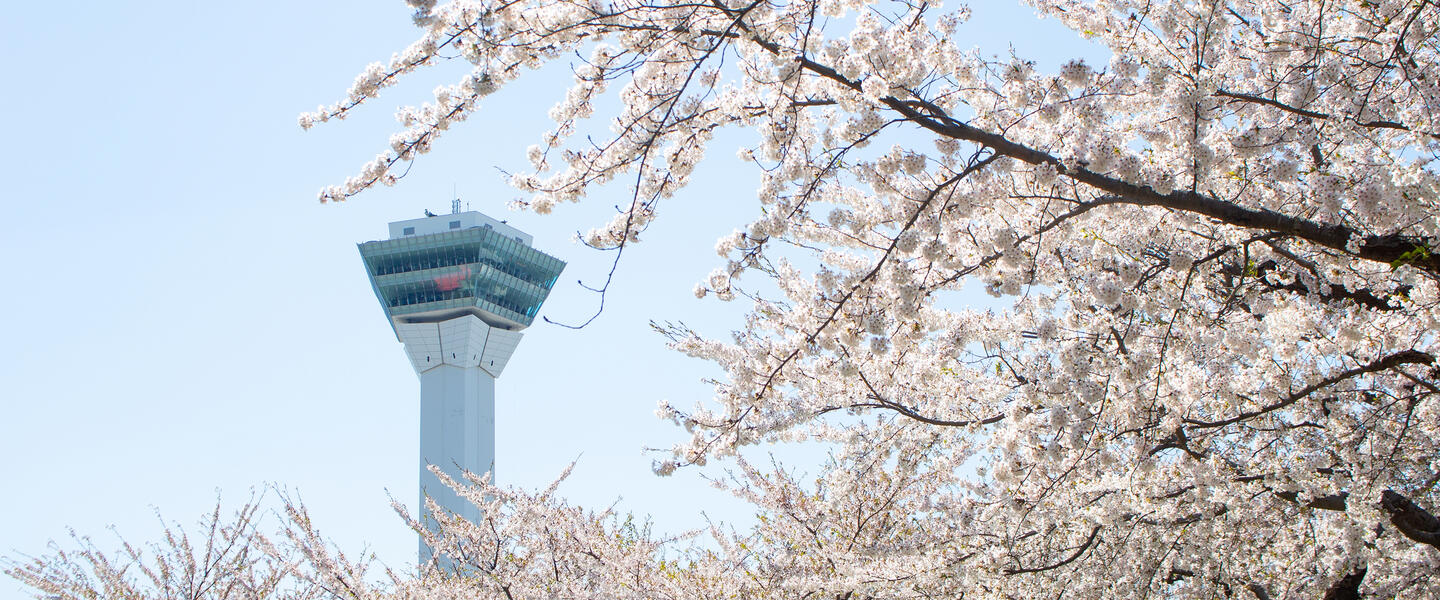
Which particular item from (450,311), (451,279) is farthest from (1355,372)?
(450,311)

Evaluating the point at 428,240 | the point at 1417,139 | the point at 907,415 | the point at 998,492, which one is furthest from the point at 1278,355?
the point at 428,240

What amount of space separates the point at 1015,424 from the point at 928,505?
4.26 m

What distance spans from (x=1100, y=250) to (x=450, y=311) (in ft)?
205

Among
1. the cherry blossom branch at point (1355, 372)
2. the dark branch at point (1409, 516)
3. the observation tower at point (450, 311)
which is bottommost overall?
the dark branch at point (1409, 516)

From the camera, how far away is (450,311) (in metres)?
65.4

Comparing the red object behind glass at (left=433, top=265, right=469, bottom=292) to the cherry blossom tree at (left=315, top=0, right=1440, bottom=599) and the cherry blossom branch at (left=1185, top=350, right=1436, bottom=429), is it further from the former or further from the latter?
the cherry blossom branch at (left=1185, top=350, right=1436, bottom=429)

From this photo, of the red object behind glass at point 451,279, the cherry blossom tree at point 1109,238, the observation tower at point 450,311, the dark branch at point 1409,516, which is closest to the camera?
the cherry blossom tree at point 1109,238

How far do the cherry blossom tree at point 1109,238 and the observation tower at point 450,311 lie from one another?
2327 inches

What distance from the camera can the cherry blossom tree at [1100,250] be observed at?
15.4ft

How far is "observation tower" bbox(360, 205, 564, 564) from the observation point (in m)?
64.4

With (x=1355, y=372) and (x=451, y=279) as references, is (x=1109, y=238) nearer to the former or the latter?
(x=1355, y=372)

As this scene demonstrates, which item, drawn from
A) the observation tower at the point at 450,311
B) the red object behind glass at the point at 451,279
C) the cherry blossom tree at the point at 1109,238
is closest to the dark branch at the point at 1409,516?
the cherry blossom tree at the point at 1109,238

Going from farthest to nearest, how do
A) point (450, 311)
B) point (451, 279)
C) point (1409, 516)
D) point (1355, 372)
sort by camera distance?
point (450, 311) → point (451, 279) → point (1409, 516) → point (1355, 372)

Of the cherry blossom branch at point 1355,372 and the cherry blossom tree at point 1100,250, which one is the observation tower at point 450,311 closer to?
the cherry blossom tree at point 1100,250
